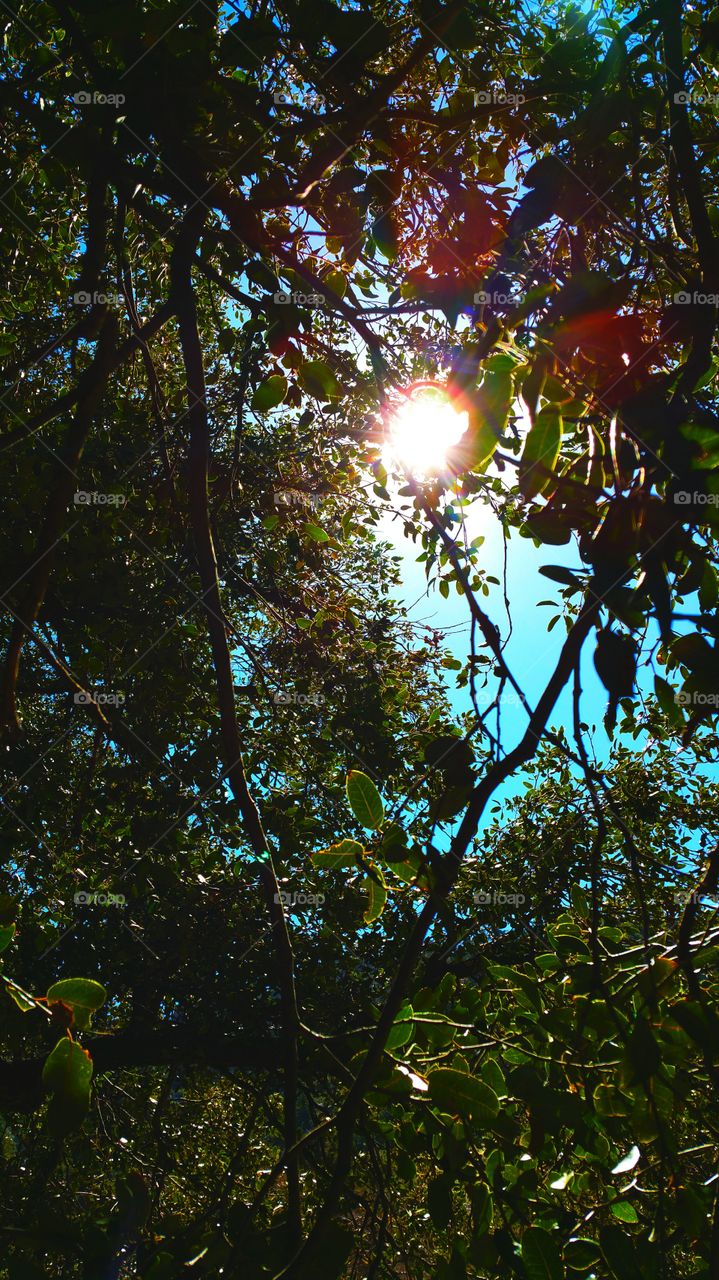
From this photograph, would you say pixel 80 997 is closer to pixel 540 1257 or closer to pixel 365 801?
pixel 365 801

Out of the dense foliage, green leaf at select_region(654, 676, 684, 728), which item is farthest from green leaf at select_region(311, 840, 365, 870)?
→ green leaf at select_region(654, 676, 684, 728)

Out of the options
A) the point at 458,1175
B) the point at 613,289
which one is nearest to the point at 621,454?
the point at 613,289

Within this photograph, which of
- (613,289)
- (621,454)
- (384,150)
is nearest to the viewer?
(621,454)

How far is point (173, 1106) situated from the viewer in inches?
198

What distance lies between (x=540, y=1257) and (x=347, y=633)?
3.51m

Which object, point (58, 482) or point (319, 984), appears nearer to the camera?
point (58, 482)

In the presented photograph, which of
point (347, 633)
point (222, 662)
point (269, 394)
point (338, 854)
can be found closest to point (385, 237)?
point (269, 394)

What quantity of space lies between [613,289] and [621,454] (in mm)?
293

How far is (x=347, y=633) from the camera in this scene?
4414mm

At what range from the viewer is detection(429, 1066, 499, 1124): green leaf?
1033 mm

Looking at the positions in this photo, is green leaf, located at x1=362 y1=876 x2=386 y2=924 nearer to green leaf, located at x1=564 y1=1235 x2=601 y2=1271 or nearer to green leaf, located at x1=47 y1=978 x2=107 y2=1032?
green leaf, located at x1=47 y1=978 x2=107 y2=1032

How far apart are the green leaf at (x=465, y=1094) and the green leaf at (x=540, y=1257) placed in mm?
163

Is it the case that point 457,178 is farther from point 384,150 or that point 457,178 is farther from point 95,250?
point 95,250

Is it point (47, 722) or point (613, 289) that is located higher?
point (47, 722)
